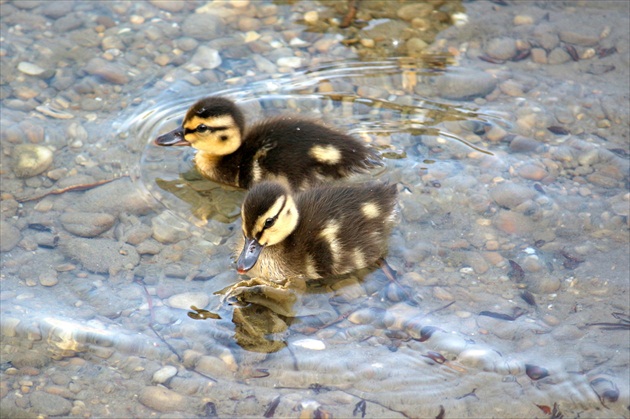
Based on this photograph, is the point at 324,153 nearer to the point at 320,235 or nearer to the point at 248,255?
the point at 320,235

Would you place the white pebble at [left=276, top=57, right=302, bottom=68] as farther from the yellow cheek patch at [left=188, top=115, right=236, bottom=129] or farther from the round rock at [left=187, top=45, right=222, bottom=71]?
the yellow cheek patch at [left=188, top=115, right=236, bottom=129]

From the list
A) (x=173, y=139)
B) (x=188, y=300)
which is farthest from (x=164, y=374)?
(x=173, y=139)

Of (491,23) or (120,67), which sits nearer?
(120,67)

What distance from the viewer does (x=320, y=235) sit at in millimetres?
3799

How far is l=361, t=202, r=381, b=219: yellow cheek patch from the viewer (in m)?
3.84

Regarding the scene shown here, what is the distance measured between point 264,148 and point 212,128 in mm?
312

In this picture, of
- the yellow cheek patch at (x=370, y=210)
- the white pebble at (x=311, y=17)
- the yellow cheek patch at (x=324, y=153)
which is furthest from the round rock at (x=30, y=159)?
the white pebble at (x=311, y=17)

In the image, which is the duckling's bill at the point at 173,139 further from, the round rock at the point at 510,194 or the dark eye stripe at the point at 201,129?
the round rock at the point at 510,194

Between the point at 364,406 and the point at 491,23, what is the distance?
3.32 meters

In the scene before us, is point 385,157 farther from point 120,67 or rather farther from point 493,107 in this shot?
point 120,67

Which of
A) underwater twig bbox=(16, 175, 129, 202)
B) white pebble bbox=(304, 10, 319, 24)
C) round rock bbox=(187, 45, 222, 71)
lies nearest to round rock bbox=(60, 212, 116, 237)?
underwater twig bbox=(16, 175, 129, 202)

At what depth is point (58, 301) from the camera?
141 inches

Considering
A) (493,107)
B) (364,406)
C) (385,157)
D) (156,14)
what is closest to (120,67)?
(156,14)

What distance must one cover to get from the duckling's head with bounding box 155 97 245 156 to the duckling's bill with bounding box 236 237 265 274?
0.87 m
